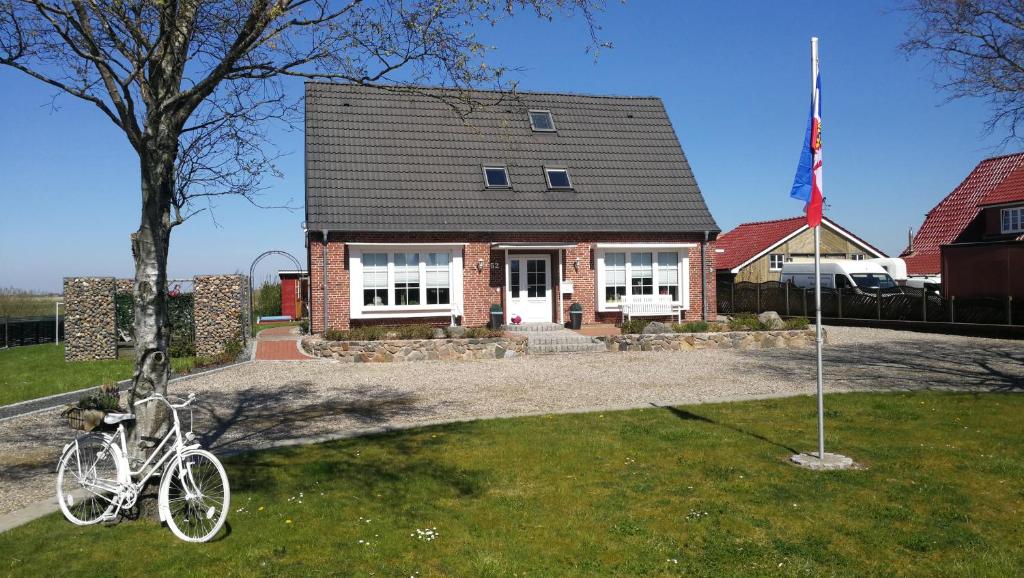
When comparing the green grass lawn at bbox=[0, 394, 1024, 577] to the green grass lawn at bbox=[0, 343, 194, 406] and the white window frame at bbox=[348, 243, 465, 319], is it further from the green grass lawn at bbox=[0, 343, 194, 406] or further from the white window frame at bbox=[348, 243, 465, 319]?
the white window frame at bbox=[348, 243, 465, 319]

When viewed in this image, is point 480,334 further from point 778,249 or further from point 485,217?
point 778,249

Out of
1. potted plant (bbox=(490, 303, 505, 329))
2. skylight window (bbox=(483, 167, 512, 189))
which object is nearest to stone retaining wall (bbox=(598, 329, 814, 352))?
potted plant (bbox=(490, 303, 505, 329))

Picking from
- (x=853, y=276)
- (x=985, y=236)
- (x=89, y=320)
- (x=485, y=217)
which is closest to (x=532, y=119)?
(x=485, y=217)

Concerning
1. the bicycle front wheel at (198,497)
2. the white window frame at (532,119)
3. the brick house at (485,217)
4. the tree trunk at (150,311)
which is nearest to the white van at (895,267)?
the brick house at (485,217)

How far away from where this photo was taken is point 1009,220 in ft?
83.1

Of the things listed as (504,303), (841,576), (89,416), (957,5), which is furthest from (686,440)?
(504,303)

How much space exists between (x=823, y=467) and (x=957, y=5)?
1080 centimetres

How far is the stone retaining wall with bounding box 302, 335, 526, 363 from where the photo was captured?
16266 millimetres

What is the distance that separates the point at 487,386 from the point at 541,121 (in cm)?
1387

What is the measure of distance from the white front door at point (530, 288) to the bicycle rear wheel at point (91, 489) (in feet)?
49.9

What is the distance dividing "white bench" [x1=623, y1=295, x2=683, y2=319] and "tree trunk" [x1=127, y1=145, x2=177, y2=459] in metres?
16.3

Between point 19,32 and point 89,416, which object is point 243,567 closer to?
point 89,416

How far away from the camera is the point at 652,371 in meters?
14.2

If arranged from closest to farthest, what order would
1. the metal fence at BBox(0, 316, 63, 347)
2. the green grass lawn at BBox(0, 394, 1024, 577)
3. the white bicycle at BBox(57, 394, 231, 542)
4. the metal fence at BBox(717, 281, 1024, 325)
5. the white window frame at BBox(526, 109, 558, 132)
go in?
the green grass lawn at BBox(0, 394, 1024, 577)
the white bicycle at BBox(57, 394, 231, 542)
the metal fence at BBox(717, 281, 1024, 325)
the metal fence at BBox(0, 316, 63, 347)
the white window frame at BBox(526, 109, 558, 132)
